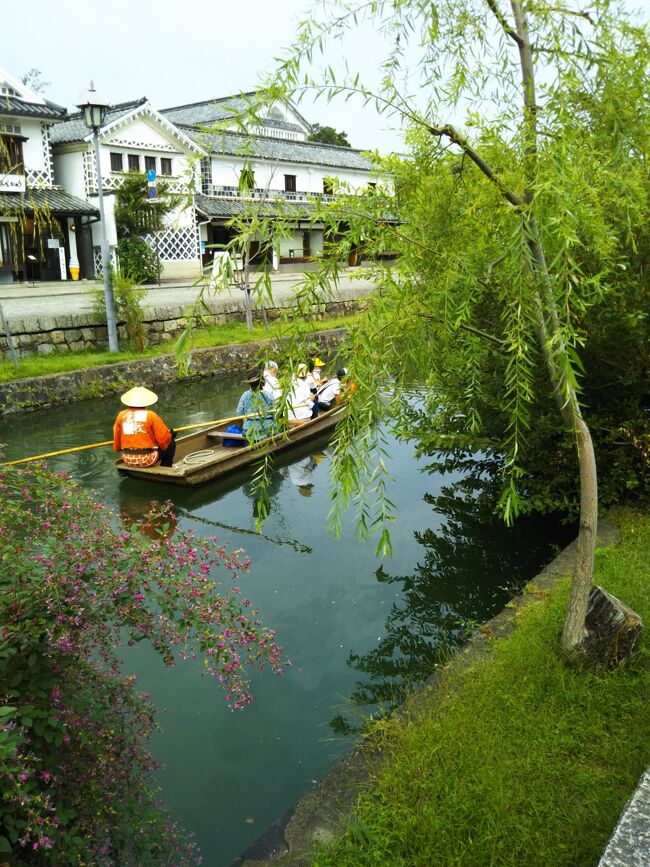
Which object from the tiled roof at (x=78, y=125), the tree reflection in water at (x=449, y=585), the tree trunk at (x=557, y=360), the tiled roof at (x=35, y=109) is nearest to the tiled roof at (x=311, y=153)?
the tiled roof at (x=78, y=125)

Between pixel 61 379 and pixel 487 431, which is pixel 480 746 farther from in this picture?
pixel 61 379

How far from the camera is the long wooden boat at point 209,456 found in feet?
27.9

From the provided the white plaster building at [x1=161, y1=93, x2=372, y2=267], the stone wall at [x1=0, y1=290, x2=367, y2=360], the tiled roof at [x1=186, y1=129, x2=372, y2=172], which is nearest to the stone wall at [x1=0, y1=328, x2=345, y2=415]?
the stone wall at [x1=0, y1=290, x2=367, y2=360]

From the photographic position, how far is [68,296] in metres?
20.5

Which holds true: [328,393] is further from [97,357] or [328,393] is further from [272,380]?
[97,357]

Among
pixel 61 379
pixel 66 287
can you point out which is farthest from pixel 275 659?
pixel 66 287

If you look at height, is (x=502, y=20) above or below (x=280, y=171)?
below

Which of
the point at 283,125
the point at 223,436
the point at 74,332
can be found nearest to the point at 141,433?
the point at 223,436

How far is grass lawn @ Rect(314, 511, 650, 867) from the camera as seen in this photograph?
2900 millimetres

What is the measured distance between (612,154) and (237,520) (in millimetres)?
5858

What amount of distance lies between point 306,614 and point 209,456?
13.1ft

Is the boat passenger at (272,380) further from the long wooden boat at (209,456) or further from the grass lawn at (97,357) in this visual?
the grass lawn at (97,357)

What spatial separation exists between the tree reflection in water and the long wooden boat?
1.94 m

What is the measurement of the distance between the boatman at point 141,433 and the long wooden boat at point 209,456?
14cm
